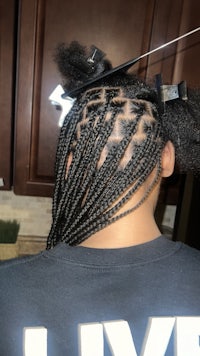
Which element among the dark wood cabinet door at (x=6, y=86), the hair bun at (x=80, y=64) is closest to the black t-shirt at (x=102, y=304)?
the hair bun at (x=80, y=64)

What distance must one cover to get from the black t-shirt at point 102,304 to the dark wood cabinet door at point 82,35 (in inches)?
22.5

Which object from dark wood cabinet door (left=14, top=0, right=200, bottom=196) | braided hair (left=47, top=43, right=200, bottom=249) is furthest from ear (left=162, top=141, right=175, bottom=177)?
dark wood cabinet door (left=14, top=0, right=200, bottom=196)

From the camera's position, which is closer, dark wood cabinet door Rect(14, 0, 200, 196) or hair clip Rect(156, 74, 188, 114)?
hair clip Rect(156, 74, 188, 114)

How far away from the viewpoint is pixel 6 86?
0.99 m

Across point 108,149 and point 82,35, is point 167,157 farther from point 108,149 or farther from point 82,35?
point 82,35

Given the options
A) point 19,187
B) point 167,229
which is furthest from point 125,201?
point 167,229

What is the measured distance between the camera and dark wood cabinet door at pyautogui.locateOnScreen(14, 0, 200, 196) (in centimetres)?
94

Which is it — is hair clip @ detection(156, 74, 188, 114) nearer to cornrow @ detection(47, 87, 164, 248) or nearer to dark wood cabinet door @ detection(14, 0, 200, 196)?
cornrow @ detection(47, 87, 164, 248)

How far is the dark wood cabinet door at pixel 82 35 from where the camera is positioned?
37.2 inches

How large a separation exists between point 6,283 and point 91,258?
0.12 m

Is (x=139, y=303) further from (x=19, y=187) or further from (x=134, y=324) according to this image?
(x=19, y=187)

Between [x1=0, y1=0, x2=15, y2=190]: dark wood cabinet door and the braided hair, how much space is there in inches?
16.8

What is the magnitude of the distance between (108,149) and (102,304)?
0.22m

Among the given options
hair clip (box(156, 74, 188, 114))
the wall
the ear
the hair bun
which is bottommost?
the wall
